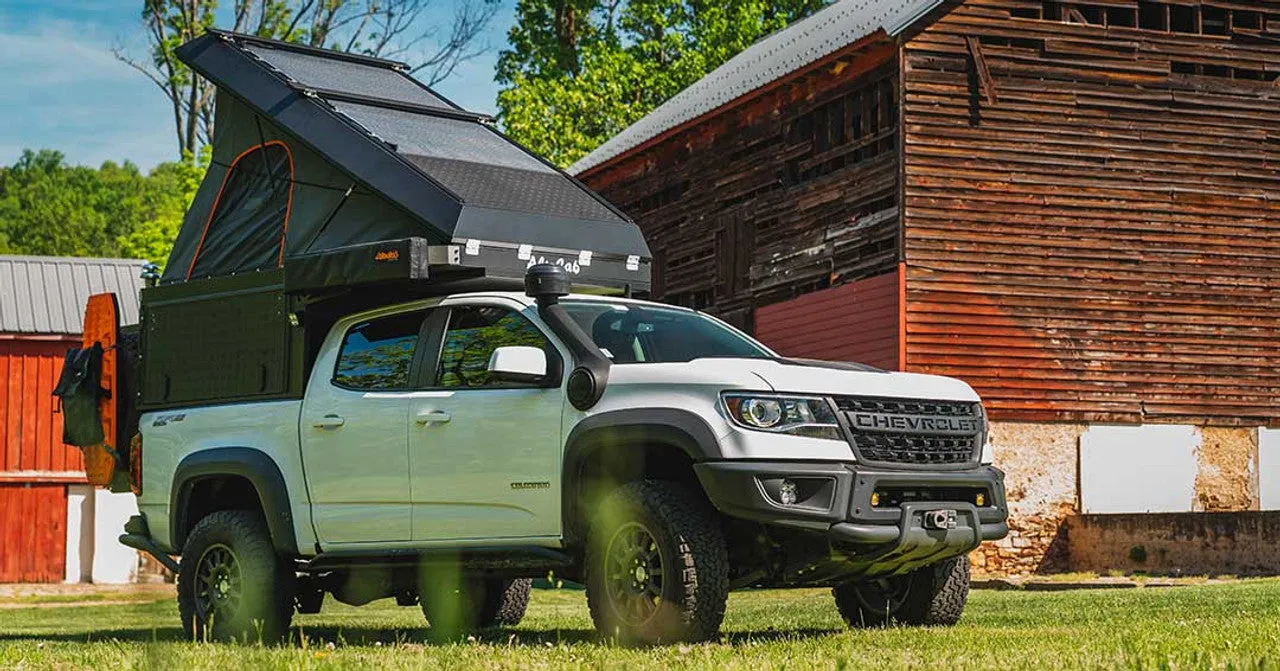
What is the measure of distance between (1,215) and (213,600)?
252ft

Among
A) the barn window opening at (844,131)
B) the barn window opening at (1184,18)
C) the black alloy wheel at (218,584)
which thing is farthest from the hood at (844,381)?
the barn window opening at (1184,18)

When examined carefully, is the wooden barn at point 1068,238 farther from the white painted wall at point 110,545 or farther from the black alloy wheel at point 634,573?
the black alloy wheel at point 634,573

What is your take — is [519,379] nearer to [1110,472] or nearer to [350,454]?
[350,454]

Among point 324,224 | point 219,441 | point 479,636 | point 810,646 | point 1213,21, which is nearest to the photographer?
point 810,646

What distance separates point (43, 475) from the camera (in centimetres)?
3281

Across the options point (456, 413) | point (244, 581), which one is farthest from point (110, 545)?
point (456, 413)

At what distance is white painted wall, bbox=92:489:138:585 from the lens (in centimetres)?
3294

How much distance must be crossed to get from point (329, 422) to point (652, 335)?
195 cm

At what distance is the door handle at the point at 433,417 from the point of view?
30.9ft

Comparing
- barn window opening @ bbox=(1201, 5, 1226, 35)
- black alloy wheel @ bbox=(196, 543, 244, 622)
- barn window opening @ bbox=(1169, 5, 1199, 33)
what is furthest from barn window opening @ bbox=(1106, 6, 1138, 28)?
black alloy wheel @ bbox=(196, 543, 244, 622)

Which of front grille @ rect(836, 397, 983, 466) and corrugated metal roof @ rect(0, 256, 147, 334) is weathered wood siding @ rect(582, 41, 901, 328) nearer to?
corrugated metal roof @ rect(0, 256, 147, 334)

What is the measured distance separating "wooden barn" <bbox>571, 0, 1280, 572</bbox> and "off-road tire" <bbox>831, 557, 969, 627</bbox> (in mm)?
14387

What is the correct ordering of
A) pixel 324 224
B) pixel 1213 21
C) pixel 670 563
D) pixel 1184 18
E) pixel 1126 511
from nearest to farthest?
pixel 670 563, pixel 324 224, pixel 1126 511, pixel 1184 18, pixel 1213 21

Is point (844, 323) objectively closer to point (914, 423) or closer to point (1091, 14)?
point (1091, 14)
